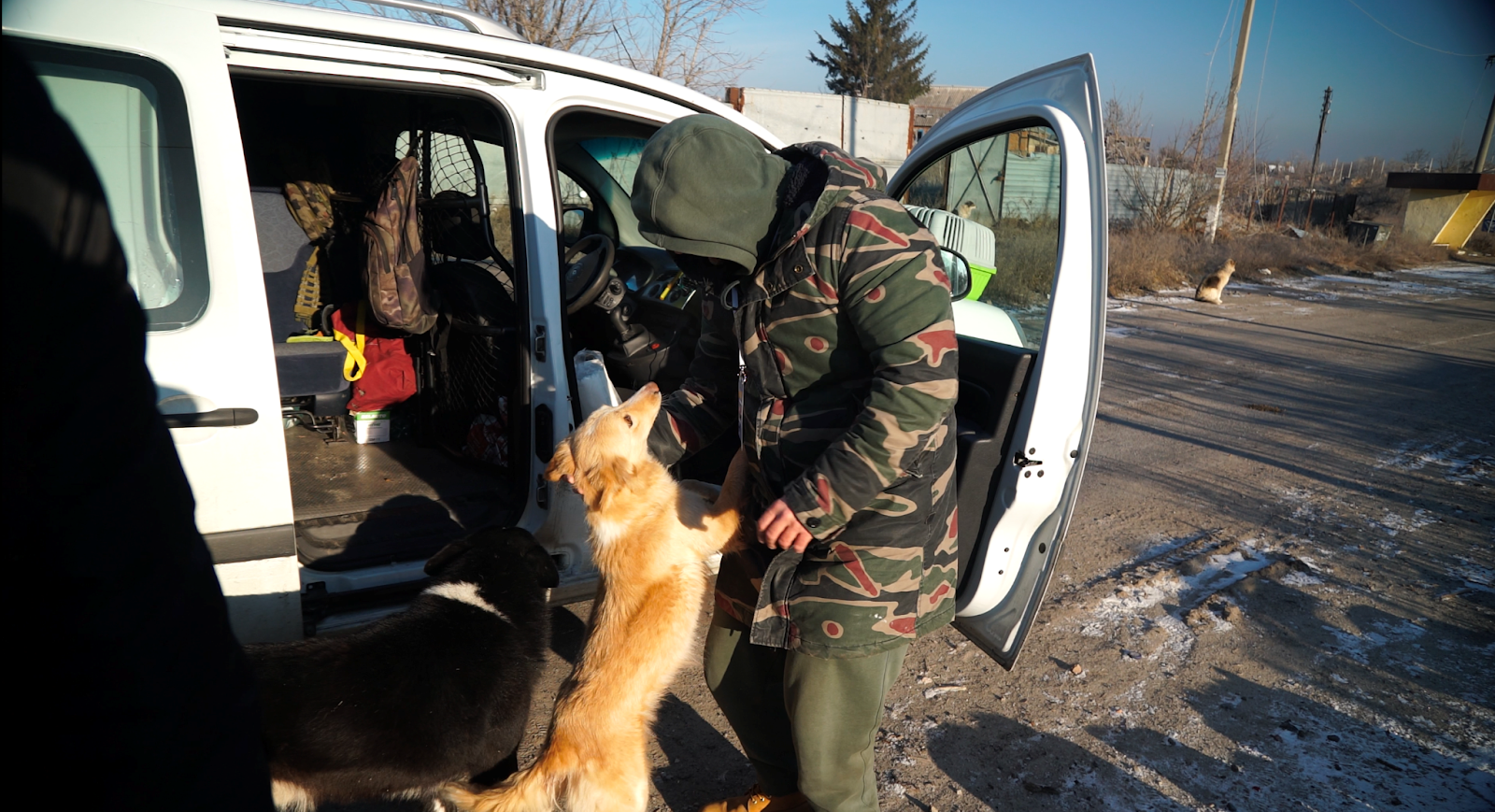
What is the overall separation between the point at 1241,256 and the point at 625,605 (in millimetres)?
18738

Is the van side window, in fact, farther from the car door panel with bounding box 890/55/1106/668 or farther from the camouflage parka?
the car door panel with bounding box 890/55/1106/668

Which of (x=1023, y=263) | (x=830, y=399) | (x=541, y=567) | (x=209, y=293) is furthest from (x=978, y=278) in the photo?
(x=209, y=293)

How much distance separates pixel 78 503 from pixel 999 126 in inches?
110

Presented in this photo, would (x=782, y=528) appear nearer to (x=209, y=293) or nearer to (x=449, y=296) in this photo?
(x=209, y=293)

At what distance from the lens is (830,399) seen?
1.86 metres

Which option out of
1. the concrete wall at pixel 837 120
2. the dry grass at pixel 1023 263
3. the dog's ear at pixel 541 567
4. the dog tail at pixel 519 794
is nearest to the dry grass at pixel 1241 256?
the concrete wall at pixel 837 120

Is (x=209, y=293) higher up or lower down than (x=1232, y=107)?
lower down

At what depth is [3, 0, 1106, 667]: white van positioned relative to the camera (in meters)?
2.21

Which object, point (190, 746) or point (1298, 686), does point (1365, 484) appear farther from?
point (190, 746)

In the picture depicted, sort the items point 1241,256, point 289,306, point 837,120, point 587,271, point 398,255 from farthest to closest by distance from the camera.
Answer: point 837,120 → point 1241,256 → point 289,306 → point 587,271 → point 398,255

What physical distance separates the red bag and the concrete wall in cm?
1484

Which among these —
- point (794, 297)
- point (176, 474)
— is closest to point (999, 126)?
point (794, 297)

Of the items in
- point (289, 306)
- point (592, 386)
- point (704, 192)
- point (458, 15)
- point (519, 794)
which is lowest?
point (519, 794)

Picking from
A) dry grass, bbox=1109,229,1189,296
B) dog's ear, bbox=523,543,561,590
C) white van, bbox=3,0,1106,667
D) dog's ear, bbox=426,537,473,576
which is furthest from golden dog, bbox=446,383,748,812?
dry grass, bbox=1109,229,1189,296
